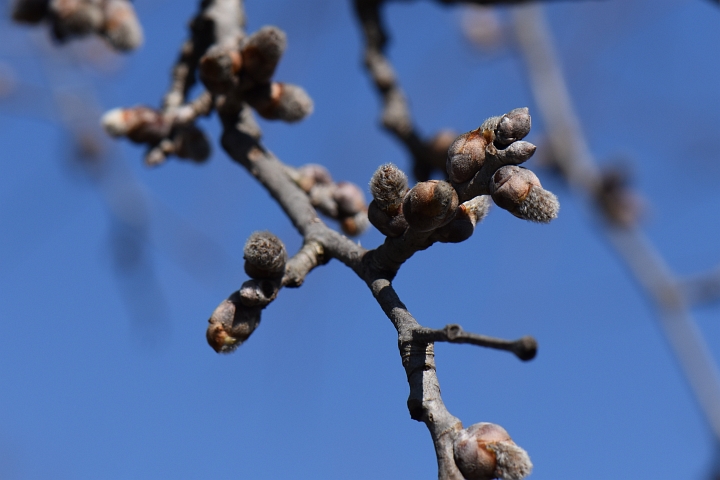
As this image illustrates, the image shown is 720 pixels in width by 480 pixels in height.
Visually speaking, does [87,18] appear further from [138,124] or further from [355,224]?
[355,224]

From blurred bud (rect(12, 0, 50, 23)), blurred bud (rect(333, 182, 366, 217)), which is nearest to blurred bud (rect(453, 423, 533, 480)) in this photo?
blurred bud (rect(333, 182, 366, 217))

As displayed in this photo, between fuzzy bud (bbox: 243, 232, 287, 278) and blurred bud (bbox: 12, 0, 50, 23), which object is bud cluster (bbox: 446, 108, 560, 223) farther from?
blurred bud (bbox: 12, 0, 50, 23)

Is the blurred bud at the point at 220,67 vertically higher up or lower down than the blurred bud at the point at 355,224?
higher up

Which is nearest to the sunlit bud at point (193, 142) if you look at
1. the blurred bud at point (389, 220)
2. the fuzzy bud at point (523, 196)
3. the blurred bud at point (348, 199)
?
the blurred bud at point (348, 199)

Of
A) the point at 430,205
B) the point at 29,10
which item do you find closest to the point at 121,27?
the point at 29,10

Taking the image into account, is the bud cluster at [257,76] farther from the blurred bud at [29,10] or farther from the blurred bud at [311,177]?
the blurred bud at [29,10]

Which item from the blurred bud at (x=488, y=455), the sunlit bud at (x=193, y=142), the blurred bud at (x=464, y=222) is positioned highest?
the sunlit bud at (x=193, y=142)

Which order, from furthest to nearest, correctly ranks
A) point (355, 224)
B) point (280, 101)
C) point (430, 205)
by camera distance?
1. point (355, 224)
2. point (280, 101)
3. point (430, 205)

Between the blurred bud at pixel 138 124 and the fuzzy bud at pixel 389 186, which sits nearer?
the fuzzy bud at pixel 389 186
